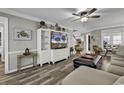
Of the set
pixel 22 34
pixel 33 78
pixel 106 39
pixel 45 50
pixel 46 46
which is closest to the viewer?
pixel 33 78

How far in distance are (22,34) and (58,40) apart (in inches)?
77.1

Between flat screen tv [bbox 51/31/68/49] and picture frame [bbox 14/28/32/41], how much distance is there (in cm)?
120

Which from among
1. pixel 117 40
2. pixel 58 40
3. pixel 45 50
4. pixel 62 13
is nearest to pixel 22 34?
pixel 45 50

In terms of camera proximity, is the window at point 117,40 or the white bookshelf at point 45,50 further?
the window at point 117,40

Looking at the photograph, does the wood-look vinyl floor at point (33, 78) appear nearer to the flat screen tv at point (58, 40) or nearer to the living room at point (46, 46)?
the living room at point (46, 46)

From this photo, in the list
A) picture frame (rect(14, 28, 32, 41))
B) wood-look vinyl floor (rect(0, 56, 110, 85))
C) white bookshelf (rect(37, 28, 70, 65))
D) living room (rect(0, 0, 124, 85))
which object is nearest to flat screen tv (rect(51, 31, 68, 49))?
living room (rect(0, 0, 124, 85))

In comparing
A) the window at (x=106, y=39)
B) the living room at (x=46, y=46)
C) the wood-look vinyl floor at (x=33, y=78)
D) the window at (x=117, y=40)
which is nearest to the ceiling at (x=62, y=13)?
the living room at (x=46, y=46)

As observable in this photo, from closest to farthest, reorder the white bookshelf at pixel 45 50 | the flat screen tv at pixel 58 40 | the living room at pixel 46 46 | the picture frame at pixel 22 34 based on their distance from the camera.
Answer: the living room at pixel 46 46, the picture frame at pixel 22 34, the white bookshelf at pixel 45 50, the flat screen tv at pixel 58 40

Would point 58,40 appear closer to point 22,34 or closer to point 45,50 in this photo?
point 45,50

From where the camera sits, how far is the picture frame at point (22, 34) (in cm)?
339

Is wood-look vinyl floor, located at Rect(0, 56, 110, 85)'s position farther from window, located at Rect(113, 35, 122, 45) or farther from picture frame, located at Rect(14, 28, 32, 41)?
window, located at Rect(113, 35, 122, 45)

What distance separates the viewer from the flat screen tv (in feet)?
15.3

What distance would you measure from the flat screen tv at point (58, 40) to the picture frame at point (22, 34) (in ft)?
3.94

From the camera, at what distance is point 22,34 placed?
3.59m
